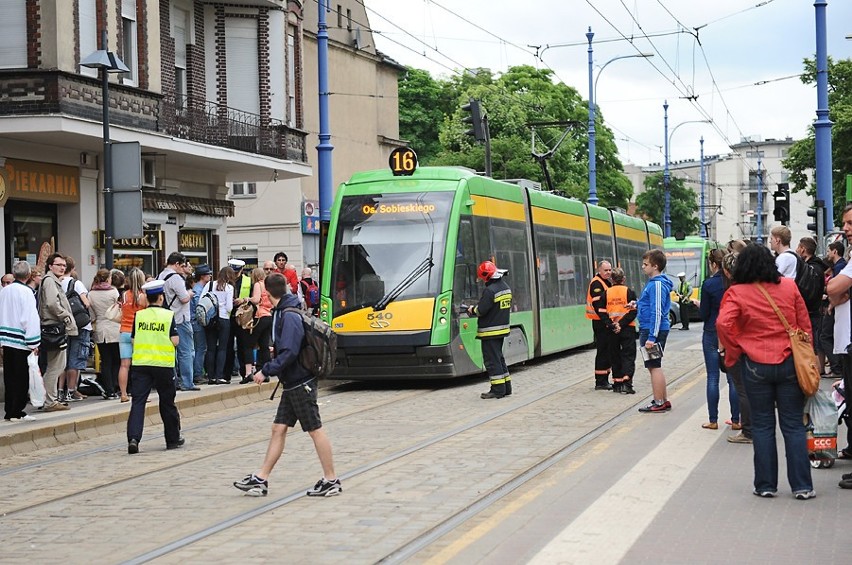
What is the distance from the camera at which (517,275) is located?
2138 cm

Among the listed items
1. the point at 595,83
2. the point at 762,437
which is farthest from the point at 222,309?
the point at 595,83

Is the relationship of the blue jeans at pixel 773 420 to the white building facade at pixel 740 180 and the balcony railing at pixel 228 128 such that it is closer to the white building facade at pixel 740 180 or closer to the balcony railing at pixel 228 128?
the balcony railing at pixel 228 128

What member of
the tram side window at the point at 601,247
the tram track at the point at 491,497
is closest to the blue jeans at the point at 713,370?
the tram track at the point at 491,497

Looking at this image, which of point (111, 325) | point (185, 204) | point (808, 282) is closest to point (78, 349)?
point (111, 325)

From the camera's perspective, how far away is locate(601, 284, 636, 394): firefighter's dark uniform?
16.7 metres

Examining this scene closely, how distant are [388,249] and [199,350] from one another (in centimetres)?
315

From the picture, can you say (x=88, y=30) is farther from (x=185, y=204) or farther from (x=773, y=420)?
(x=773, y=420)

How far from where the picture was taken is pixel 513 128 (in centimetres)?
6088

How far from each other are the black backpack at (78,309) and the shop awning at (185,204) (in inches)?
338

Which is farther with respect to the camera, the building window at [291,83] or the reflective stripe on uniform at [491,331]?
the building window at [291,83]

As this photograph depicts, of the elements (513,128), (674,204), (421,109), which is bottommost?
(674,204)

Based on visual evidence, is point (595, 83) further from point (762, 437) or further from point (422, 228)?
point (762, 437)

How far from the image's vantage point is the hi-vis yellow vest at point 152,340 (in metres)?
12.1

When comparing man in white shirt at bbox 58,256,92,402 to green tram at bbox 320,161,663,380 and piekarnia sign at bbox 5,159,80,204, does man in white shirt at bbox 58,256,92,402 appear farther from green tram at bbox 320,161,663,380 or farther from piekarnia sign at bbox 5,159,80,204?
piekarnia sign at bbox 5,159,80,204
